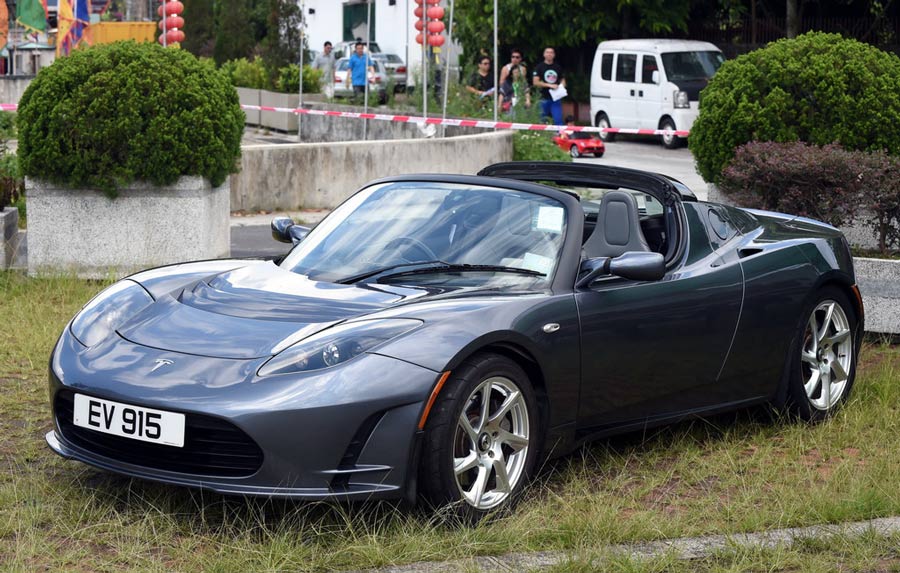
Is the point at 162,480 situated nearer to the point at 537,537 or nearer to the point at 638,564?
the point at 537,537

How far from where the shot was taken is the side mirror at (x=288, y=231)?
6484 millimetres

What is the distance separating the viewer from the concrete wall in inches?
587

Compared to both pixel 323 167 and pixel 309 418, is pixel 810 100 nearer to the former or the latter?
pixel 309 418

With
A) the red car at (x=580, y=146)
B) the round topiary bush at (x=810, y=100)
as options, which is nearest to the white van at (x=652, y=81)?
the red car at (x=580, y=146)

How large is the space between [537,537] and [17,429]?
2738 mm

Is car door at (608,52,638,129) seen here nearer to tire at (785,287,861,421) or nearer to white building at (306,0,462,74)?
white building at (306,0,462,74)

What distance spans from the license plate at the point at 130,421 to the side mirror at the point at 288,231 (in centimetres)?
178

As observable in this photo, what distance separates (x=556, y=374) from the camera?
5230 millimetres

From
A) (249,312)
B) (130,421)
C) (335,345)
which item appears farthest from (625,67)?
(130,421)

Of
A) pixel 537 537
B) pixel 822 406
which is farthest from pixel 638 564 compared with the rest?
pixel 822 406

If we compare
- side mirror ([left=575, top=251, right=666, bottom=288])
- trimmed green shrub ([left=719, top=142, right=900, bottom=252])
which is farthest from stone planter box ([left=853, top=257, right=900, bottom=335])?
side mirror ([left=575, top=251, right=666, bottom=288])

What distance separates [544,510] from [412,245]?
128cm

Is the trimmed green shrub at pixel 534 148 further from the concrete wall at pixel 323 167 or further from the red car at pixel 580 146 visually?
the red car at pixel 580 146

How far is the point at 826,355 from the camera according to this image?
270 inches
